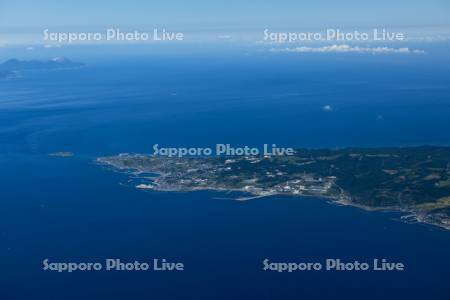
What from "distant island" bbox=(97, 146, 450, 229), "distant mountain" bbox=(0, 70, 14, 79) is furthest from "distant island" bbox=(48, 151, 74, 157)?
"distant mountain" bbox=(0, 70, 14, 79)

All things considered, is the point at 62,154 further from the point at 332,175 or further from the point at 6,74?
the point at 6,74

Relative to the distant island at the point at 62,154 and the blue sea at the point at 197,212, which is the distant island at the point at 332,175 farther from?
the distant island at the point at 62,154

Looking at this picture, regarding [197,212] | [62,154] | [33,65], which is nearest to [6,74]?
[33,65]

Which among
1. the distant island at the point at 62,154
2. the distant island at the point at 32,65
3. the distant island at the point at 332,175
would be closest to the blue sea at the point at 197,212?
the distant island at the point at 62,154

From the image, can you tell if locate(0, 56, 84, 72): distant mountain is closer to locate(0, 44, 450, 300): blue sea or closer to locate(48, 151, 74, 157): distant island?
locate(0, 44, 450, 300): blue sea

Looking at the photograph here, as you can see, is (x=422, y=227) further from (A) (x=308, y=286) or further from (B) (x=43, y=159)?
(B) (x=43, y=159)
